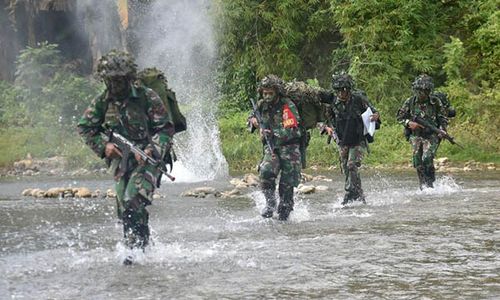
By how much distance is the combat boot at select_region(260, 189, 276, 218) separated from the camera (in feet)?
34.1

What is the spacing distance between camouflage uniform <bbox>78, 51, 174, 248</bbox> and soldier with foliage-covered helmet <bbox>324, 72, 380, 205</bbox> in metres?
4.69

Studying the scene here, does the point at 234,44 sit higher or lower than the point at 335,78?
higher

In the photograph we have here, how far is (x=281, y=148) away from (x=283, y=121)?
0.32 meters

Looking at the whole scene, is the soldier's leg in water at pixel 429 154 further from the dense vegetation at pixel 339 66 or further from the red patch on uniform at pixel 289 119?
the dense vegetation at pixel 339 66

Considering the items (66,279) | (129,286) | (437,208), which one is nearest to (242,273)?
(129,286)

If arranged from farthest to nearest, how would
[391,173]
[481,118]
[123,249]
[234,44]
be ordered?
[234,44] < [481,118] < [391,173] < [123,249]

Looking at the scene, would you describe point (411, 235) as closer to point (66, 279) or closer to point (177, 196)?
point (66, 279)

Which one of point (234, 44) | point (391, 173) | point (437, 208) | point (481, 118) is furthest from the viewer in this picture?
point (234, 44)

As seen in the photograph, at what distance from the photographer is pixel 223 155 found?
2333cm

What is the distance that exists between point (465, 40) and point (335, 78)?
50.2 feet

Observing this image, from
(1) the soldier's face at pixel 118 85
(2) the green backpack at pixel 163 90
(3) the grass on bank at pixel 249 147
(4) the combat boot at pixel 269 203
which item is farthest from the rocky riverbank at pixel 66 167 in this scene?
(1) the soldier's face at pixel 118 85

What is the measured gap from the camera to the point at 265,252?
25.2 feet

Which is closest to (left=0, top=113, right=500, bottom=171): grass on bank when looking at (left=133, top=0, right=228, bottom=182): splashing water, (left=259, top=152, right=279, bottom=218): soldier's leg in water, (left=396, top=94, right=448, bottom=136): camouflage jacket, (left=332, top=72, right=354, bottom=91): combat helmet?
(left=133, top=0, right=228, bottom=182): splashing water

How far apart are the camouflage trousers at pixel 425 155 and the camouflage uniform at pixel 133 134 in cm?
700
